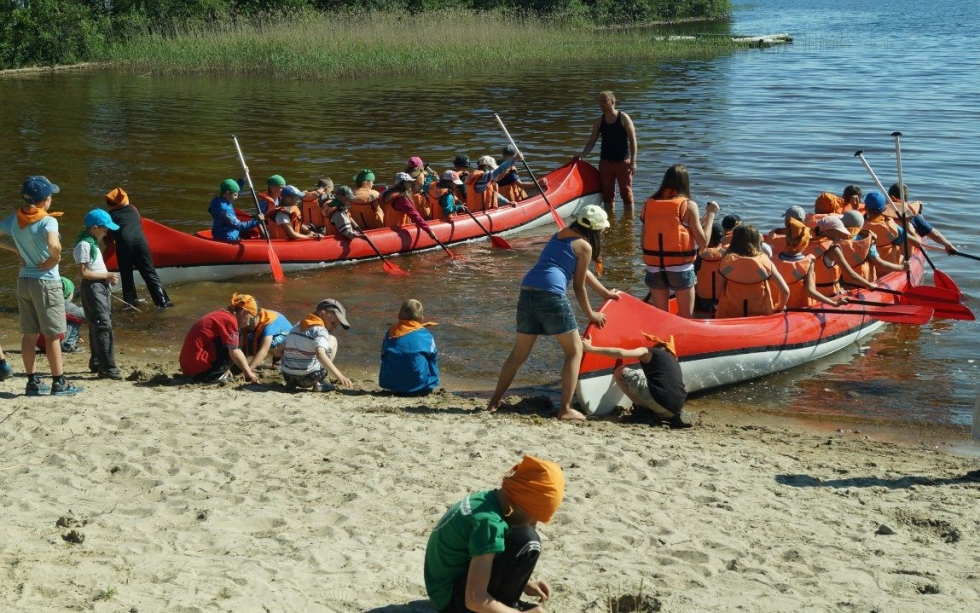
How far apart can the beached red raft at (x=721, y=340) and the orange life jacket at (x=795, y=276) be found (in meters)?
0.19

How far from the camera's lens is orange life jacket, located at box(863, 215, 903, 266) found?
11.5 m

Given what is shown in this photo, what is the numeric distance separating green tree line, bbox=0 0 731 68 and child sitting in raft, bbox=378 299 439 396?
3373cm

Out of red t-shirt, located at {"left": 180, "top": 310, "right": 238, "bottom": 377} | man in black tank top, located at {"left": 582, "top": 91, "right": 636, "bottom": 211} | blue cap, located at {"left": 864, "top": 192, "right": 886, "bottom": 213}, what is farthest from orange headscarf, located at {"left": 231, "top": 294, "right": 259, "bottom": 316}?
man in black tank top, located at {"left": 582, "top": 91, "right": 636, "bottom": 211}

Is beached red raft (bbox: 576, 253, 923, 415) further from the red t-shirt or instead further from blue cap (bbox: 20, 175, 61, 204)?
blue cap (bbox: 20, 175, 61, 204)

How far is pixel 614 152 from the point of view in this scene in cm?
1672

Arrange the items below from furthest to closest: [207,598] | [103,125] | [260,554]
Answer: [103,125]
[260,554]
[207,598]

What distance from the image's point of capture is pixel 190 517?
5566 millimetres

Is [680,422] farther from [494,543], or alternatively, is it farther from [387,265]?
[387,265]

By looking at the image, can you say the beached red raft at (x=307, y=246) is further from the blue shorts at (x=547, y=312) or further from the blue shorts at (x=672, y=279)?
the blue shorts at (x=547, y=312)

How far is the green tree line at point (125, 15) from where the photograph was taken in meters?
39.3

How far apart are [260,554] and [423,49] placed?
3219 cm

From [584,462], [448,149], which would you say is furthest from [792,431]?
[448,149]

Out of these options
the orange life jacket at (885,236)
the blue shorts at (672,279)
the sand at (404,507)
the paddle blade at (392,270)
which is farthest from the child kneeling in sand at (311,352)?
the orange life jacket at (885,236)

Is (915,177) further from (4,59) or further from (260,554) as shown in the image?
(4,59)
